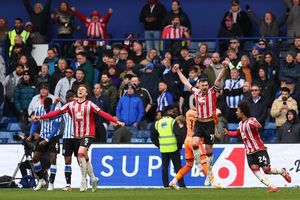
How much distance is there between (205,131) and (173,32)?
8690 millimetres

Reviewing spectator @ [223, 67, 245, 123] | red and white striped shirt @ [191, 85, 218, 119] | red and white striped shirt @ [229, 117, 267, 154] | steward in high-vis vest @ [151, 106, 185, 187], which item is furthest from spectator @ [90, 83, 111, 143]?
red and white striped shirt @ [229, 117, 267, 154]

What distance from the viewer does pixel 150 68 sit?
1230 inches

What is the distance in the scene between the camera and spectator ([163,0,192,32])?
33.1 meters

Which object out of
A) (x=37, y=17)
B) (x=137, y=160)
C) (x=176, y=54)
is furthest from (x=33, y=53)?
(x=137, y=160)

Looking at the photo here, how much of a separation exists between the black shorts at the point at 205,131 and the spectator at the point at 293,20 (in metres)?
7.99

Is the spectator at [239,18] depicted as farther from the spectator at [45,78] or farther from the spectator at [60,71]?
the spectator at [45,78]

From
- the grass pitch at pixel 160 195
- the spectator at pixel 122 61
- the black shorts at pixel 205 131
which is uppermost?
the spectator at pixel 122 61

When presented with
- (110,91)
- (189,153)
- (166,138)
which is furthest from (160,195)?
(110,91)

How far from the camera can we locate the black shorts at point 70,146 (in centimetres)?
2594

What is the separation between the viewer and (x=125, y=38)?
34.2 m

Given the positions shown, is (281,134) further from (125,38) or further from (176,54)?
(125,38)

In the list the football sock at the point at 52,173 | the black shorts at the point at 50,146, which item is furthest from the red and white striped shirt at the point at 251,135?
the black shorts at the point at 50,146

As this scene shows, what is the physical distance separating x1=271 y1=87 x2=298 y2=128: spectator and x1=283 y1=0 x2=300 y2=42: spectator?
3.74m

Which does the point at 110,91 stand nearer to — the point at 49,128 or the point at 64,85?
the point at 64,85
